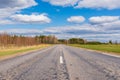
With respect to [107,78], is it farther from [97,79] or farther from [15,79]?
[15,79]

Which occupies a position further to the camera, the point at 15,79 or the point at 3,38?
the point at 3,38

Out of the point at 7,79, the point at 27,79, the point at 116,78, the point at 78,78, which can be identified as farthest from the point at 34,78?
the point at 116,78

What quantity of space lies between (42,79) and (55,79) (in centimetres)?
49

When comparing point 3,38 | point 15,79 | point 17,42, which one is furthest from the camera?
point 17,42

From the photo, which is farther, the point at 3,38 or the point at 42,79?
the point at 3,38

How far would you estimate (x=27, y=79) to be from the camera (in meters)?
8.07

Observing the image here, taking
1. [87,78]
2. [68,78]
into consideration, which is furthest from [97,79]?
[68,78]

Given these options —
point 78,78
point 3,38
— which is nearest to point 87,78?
point 78,78

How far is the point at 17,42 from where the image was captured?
95.3m

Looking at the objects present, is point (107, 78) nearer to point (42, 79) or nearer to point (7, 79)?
point (42, 79)

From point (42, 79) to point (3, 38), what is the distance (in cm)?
7536

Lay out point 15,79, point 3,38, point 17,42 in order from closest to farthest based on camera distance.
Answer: point 15,79 < point 3,38 < point 17,42

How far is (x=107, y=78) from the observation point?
329 inches

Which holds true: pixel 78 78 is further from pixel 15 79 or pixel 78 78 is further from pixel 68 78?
pixel 15 79
